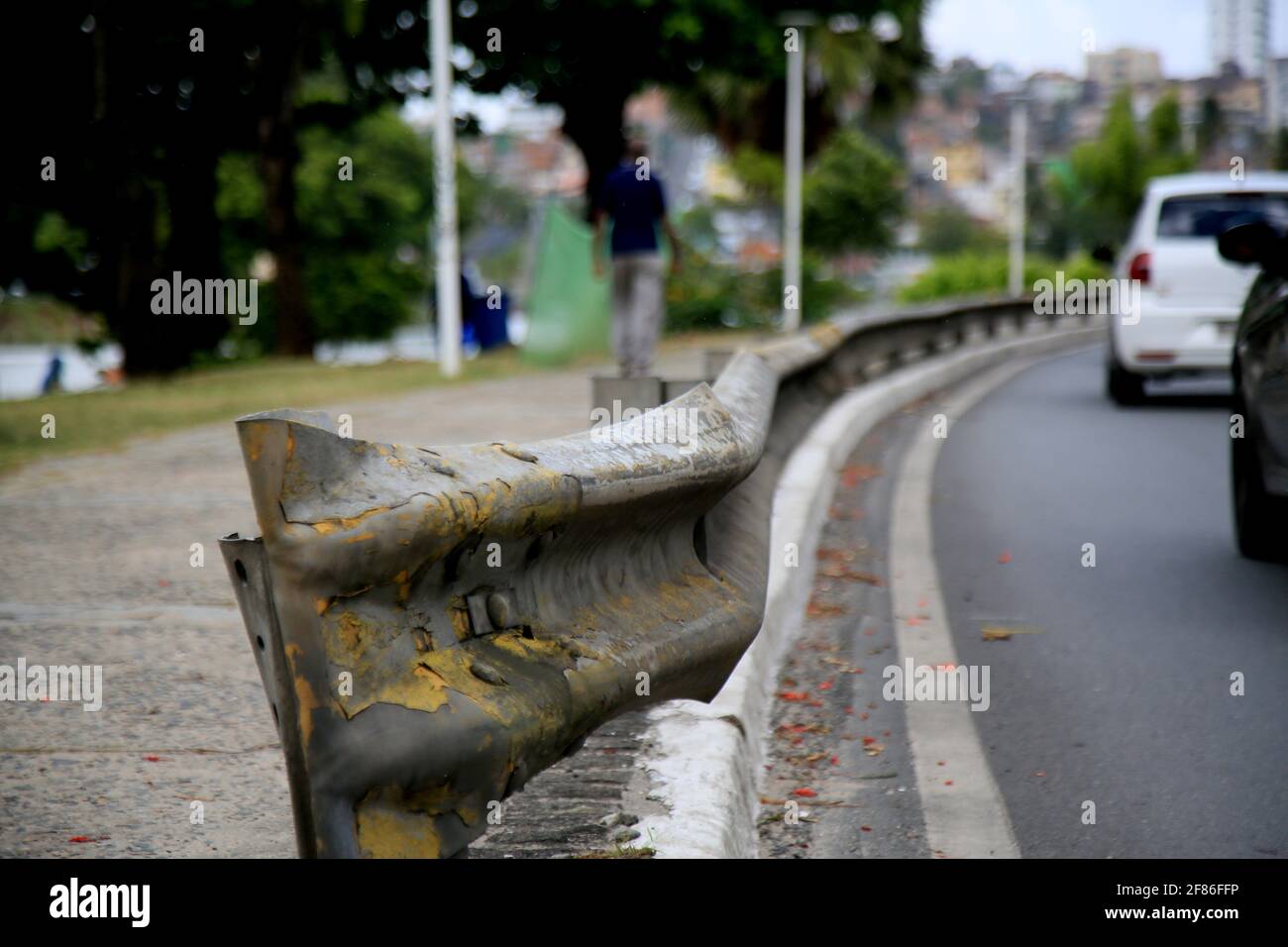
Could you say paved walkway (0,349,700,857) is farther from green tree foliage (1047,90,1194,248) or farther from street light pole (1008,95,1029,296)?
green tree foliage (1047,90,1194,248)

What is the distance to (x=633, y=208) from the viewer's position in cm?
1266

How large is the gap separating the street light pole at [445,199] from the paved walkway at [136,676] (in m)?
7.85

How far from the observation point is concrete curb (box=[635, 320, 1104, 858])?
3.19m

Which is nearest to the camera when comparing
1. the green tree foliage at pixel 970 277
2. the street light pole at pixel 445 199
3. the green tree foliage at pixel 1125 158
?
the street light pole at pixel 445 199

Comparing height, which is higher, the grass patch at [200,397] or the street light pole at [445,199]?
the street light pole at [445,199]

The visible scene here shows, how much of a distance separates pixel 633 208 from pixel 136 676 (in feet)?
27.9

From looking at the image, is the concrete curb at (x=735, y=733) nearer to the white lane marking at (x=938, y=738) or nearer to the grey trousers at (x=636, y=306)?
the white lane marking at (x=938, y=738)

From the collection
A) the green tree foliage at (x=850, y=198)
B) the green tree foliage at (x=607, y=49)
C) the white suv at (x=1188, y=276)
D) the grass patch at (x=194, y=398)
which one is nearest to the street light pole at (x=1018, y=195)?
the green tree foliage at (x=850, y=198)

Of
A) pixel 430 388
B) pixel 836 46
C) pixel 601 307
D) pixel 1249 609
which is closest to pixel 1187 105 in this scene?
pixel 836 46

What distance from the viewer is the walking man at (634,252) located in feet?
41.7

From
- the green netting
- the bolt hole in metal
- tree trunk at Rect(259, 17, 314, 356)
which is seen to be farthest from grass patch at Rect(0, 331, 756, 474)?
the bolt hole in metal

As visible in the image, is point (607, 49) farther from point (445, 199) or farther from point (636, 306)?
point (636, 306)

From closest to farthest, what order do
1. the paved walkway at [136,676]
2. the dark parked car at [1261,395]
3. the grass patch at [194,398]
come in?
1. the paved walkway at [136,676]
2. the dark parked car at [1261,395]
3. the grass patch at [194,398]
